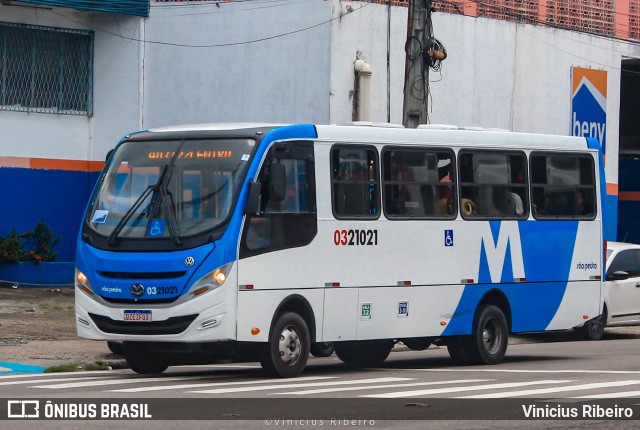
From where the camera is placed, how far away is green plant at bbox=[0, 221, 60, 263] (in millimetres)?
28453

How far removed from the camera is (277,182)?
48.9 ft

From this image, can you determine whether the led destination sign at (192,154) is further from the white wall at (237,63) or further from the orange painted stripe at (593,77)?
the orange painted stripe at (593,77)

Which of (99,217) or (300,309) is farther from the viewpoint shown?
(300,309)

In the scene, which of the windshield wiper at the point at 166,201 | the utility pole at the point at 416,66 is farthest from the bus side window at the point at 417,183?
the utility pole at the point at 416,66

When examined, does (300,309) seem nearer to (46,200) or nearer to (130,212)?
(130,212)

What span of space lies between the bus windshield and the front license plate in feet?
2.78

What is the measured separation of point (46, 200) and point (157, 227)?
53.1 feet

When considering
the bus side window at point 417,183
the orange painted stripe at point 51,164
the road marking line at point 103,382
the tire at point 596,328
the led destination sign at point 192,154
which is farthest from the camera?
the orange painted stripe at point 51,164

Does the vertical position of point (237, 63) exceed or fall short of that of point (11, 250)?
it exceeds it

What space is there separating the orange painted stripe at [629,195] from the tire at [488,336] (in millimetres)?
30023

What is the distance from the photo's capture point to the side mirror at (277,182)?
14.9m

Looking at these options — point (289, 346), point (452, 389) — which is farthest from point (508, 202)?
point (452, 389)

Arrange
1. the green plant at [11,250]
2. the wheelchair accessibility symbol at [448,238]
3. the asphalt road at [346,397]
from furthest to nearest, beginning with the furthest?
the green plant at [11,250] → the wheelchair accessibility symbol at [448,238] → the asphalt road at [346,397]

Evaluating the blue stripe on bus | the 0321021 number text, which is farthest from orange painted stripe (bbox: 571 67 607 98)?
the 0321021 number text
